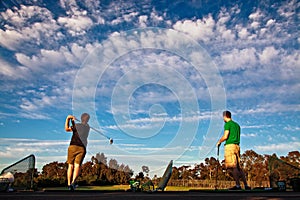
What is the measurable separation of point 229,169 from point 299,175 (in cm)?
266

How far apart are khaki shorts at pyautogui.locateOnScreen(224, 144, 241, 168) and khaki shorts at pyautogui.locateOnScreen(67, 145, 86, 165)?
442 centimetres

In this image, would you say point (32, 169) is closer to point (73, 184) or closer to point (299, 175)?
point (73, 184)

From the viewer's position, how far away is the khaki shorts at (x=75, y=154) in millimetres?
8508

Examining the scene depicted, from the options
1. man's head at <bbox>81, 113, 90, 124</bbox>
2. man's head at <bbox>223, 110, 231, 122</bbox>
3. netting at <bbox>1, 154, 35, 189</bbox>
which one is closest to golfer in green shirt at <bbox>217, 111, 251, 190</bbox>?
man's head at <bbox>223, 110, 231, 122</bbox>

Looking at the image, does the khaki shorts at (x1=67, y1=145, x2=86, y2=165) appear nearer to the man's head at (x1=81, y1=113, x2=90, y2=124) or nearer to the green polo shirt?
the man's head at (x1=81, y1=113, x2=90, y2=124)

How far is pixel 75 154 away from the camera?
336 inches

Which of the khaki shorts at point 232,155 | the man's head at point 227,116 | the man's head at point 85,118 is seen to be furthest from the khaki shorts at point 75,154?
the man's head at point 227,116

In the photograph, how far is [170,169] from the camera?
9578mm

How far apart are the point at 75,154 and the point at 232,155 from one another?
4731 millimetres

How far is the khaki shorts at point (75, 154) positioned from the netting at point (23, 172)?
2.42 m

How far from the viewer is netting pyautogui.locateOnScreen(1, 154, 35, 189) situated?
983cm

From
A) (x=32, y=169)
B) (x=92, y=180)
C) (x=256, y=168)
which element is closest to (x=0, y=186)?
(x=32, y=169)

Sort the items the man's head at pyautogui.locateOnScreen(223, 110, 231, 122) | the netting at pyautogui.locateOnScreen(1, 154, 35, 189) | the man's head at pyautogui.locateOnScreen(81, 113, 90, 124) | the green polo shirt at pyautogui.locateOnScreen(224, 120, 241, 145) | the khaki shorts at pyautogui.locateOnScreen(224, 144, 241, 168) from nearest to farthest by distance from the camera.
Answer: the man's head at pyautogui.locateOnScreen(81, 113, 90, 124) < the khaki shorts at pyautogui.locateOnScreen(224, 144, 241, 168) < the green polo shirt at pyautogui.locateOnScreen(224, 120, 241, 145) < the netting at pyautogui.locateOnScreen(1, 154, 35, 189) < the man's head at pyautogui.locateOnScreen(223, 110, 231, 122)

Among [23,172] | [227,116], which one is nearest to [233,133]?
[227,116]
